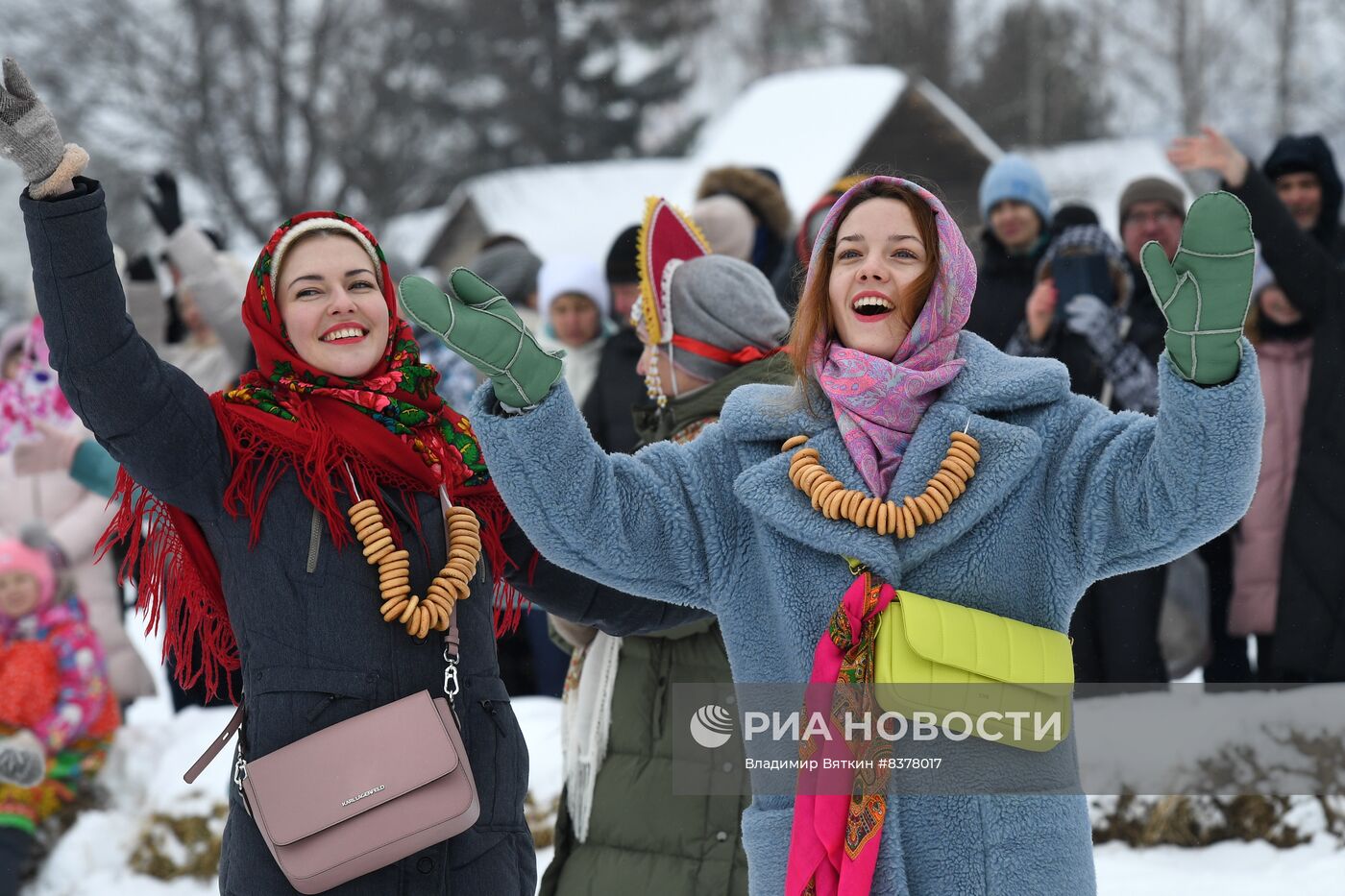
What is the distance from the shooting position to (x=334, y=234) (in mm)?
3059

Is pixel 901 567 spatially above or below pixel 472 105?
below

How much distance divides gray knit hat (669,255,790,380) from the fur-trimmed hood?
2.46m

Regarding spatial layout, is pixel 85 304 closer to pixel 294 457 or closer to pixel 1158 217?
pixel 294 457

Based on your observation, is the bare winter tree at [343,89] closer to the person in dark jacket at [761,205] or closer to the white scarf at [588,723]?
the person in dark jacket at [761,205]

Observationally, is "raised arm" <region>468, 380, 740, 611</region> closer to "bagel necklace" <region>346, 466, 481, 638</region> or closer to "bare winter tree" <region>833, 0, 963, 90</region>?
"bagel necklace" <region>346, 466, 481, 638</region>

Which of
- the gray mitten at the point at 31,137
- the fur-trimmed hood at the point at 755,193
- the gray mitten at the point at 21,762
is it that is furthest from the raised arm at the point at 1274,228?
the gray mitten at the point at 21,762

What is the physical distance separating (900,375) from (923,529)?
0.24m

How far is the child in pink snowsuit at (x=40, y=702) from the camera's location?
5523 mm

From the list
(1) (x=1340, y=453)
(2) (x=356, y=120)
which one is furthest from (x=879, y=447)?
(2) (x=356, y=120)

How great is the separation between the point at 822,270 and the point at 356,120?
26.9m

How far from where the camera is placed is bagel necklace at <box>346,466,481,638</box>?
9.16 feet

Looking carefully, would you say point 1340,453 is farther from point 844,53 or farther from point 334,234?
point 844,53

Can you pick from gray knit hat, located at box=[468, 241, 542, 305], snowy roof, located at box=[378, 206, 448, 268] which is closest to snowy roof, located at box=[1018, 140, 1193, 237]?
snowy roof, located at box=[378, 206, 448, 268]

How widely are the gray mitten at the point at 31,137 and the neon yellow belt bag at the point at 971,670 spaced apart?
1.49 meters
